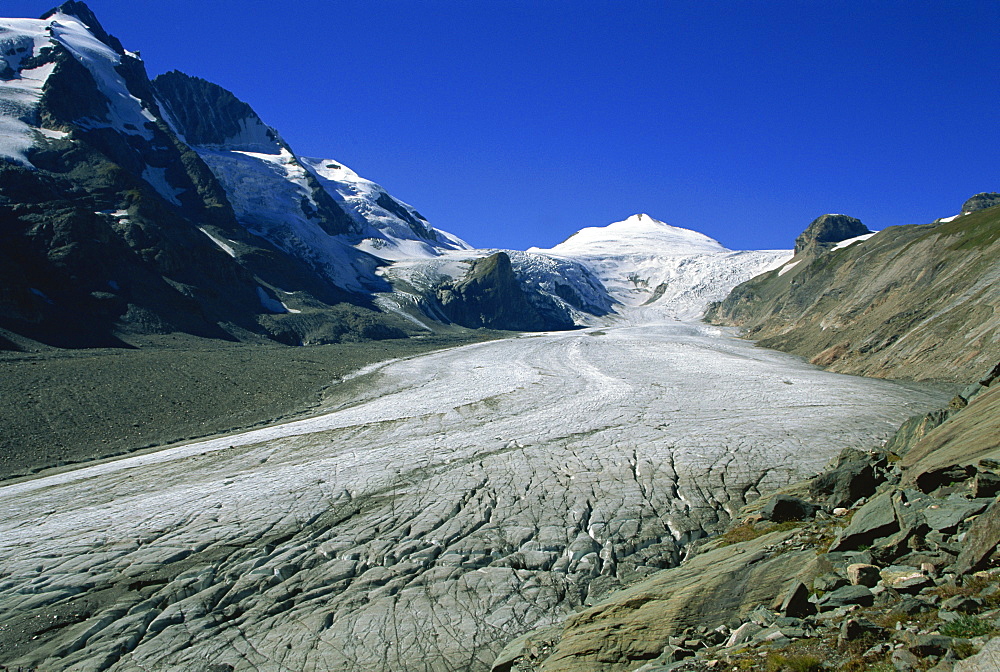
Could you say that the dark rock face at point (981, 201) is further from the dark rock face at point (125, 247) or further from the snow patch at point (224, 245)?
the snow patch at point (224, 245)

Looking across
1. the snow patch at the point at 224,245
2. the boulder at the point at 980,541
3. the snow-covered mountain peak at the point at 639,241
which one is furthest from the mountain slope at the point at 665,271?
the boulder at the point at 980,541

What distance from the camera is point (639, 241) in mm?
145250

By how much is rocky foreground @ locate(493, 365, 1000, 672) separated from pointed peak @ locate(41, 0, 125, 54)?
121m

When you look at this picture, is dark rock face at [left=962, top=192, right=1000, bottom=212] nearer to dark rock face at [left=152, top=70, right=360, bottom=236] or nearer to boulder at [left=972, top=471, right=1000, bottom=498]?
boulder at [left=972, top=471, right=1000, bottom=498]

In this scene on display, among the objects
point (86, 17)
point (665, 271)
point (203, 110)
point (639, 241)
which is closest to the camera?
point (86, 17)

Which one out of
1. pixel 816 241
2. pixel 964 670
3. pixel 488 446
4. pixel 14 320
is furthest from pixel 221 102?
pixel 964 670

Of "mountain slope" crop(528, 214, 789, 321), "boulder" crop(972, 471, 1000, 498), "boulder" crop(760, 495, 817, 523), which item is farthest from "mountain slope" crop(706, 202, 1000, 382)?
"mountain slope" crop(528, 214, 789, 321)

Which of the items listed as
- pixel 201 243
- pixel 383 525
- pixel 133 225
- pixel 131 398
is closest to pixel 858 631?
pixel 383 525

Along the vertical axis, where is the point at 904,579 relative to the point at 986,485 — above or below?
below

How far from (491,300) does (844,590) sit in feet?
275

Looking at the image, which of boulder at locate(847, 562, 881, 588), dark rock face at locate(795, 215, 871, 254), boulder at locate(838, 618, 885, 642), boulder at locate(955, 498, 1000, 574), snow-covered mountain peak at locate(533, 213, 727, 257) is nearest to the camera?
boulder at locate(838, 618, 885, 642)

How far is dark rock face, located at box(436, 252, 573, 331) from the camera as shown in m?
84.2

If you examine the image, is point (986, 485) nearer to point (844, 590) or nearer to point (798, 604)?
point (844, 590)

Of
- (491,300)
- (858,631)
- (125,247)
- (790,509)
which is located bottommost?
(790,509)
